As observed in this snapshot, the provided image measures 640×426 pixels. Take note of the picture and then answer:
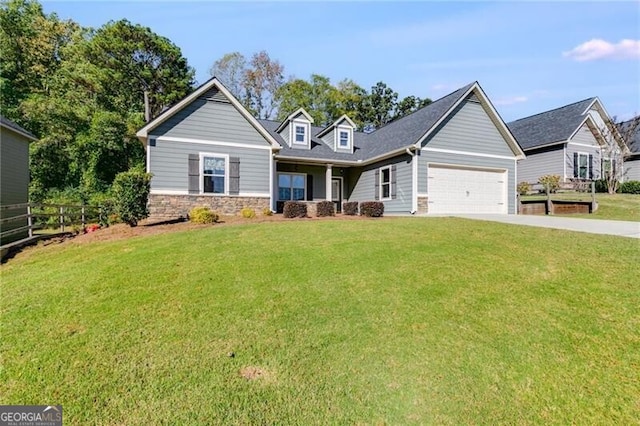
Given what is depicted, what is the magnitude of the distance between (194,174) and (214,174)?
0.80 metres

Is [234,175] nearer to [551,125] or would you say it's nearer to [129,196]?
[129,196]

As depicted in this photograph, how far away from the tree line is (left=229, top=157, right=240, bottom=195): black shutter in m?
10.0

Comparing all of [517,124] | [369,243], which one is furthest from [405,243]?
[517,124]

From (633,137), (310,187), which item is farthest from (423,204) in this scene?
(633,137)

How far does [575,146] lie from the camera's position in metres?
21.8

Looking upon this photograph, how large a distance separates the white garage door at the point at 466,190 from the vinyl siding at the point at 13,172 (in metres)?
16.7

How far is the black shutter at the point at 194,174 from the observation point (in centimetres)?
1363

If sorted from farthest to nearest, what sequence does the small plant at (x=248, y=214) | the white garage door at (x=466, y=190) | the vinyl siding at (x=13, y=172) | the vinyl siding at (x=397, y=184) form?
the white garage door at (x=466, y=190) < the vinyl siding at (x=397, y=184) < the small plant at (x=248, y=214) < the vinyl siding at (x=13, y=172)

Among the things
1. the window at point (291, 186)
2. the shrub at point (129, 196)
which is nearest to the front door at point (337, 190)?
the window at point (291, 186)

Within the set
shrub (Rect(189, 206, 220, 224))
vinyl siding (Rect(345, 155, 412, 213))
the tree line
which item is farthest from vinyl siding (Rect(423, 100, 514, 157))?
the tree line

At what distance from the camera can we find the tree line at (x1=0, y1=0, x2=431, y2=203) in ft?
74.7

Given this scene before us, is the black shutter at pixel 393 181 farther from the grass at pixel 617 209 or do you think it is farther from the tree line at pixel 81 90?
the tree line at pixel 81 90

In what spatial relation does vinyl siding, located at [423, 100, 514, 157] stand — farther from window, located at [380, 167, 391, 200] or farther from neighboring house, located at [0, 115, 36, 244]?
neighboring house, located at [0, 115, 36, 244]

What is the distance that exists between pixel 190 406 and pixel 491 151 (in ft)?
57.0
